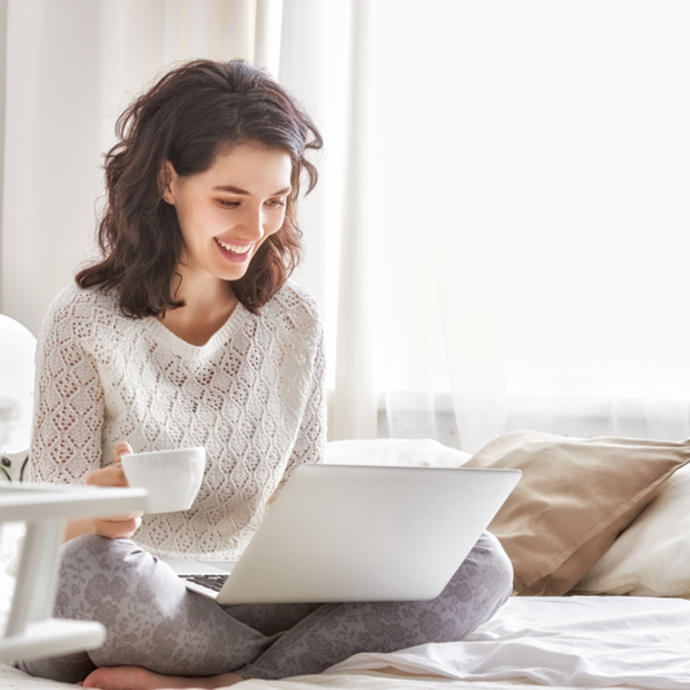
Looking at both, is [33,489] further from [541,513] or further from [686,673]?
[541,513]

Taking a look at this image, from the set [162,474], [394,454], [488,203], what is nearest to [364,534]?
[162,474]

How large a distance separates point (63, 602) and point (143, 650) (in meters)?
0.10

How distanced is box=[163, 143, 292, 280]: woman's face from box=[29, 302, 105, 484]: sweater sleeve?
213mm

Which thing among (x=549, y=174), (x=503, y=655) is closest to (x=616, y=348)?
(x=549, y=174)

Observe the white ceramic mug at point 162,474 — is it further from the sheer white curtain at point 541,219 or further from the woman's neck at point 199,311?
the sheer white curtain at point 541,219

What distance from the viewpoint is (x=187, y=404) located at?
157 cm

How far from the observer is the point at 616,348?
2578mm

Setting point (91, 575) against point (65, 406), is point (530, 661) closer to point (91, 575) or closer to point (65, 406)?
point (91, 575)

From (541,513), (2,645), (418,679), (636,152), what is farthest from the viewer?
(636,152)

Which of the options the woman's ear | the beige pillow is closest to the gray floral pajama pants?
the beige pillow

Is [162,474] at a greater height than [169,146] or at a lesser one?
lesser

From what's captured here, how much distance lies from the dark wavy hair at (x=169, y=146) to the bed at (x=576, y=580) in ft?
1.47

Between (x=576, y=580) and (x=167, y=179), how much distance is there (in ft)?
2.92

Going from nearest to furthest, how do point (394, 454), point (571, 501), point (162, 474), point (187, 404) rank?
point (162, 474)
point (187, 404)
point (571, 501)
point (394, 454)
